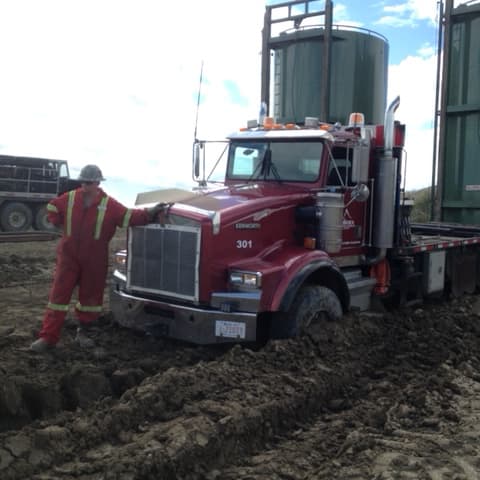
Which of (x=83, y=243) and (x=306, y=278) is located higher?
(x=83, y=243)

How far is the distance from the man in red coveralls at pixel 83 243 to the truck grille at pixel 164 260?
0.20 metres

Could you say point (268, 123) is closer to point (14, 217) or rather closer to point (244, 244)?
point (244, 244)

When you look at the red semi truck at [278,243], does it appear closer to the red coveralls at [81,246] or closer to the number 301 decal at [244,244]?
the number 301 decal at [244,244]

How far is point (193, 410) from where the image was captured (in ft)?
14.0

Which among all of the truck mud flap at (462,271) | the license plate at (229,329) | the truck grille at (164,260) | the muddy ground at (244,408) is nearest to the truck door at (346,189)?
the muddy ground at (244,408)

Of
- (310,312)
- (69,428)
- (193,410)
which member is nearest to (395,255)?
(310,312)

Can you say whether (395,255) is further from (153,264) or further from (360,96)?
(360,96)

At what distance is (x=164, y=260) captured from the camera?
5.92 m

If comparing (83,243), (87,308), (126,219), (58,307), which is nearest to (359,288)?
(126,219)

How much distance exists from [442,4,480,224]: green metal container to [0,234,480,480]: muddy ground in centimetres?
478

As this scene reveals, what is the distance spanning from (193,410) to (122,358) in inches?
69.0

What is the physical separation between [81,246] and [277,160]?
7.78 feet

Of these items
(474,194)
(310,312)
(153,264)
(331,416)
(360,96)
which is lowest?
(331,416)

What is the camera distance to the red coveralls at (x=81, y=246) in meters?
5.86
